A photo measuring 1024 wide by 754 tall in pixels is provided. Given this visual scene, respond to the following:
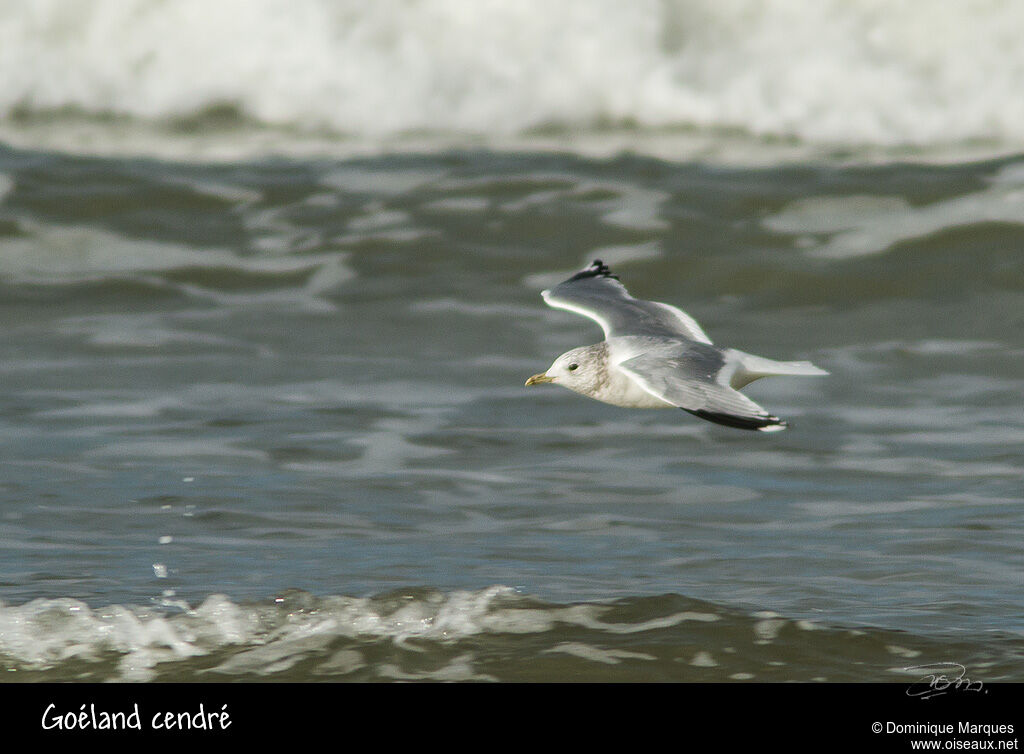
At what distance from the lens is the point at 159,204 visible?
11.9m

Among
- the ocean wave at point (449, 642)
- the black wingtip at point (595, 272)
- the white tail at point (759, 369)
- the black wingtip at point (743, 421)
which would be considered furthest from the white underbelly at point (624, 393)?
the black wingtip at point (595, 272)

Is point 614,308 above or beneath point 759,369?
above

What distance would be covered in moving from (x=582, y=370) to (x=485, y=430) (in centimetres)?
159

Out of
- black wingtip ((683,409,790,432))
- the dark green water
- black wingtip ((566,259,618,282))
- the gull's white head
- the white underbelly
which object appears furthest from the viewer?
black wingtip ((566,259,618,282))

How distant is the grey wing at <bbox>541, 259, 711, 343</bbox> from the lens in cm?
622

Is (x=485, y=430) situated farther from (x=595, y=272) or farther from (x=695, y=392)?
(x=695, y=392)

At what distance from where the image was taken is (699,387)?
15.9ft

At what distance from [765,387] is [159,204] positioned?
210 inches

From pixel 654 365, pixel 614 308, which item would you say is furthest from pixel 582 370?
pixel 654 365

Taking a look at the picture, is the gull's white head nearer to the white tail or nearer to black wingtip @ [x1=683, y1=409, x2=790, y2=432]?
the white tail

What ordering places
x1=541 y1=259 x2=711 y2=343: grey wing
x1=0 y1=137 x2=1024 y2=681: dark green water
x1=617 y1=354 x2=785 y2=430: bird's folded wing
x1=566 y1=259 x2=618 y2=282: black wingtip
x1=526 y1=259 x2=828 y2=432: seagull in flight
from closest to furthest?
x1=617 y1=354 x2=785 y2=430: bird's folded wing → x1=526 y1=259 x2=828 y2=432: seagull in flight → x1=0 y1=137 x2=1024 y2=681: dark green water → x1=541 y1=259 x2=711 y2=343: grey wing → x1=566 y1=259 x2=618 y2=282: black wingtip

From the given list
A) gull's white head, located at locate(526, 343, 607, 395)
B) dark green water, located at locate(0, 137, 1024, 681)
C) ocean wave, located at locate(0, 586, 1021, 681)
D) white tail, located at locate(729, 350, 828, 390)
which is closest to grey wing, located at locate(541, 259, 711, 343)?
gull's white head, located at locate(526, 343, 607, 395)
